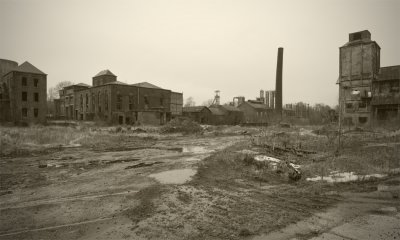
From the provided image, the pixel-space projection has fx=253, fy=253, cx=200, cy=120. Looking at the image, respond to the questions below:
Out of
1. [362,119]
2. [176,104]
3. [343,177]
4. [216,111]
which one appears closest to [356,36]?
[362,119]

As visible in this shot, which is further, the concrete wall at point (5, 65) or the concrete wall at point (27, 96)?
the concrete wall at point (5, 65)

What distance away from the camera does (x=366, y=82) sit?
32562 millimetres

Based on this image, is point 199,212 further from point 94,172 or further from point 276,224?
point 94,172

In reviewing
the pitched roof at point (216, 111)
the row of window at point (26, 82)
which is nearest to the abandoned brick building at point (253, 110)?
the pitched roof at point (216, 111)

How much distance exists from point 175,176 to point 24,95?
1676 inches

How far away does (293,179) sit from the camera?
8.03 metres

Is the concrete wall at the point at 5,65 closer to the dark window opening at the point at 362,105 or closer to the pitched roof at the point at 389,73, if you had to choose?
the dark window opening at the point at 362,105

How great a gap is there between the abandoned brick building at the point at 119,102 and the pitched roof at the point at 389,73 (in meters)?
31.9

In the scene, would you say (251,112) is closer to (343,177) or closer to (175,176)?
(343,177)

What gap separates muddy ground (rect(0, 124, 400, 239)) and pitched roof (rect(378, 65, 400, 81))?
26.0 m

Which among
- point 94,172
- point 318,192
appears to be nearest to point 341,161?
point 318,192

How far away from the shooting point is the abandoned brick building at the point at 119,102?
41.9m

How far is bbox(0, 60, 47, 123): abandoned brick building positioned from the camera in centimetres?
3991

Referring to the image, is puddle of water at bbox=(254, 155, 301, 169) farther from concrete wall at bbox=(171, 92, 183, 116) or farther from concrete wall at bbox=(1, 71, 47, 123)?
concrete wall at bbox=(171, 92, 183, 116)
